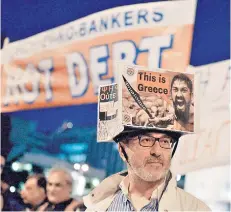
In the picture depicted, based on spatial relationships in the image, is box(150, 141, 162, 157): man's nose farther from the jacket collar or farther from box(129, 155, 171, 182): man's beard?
the jacket collar

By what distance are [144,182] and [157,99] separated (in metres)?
0.37

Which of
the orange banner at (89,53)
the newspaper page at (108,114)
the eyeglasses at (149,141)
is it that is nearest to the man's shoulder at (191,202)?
the eyeglasses at (149,141)

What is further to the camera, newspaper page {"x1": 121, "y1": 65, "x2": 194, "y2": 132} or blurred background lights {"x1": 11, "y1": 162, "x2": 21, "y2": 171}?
blurred background lights {"x1": 11, "y1": 162, "x2": 21, "y2": 171}

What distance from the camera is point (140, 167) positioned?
2.21 m

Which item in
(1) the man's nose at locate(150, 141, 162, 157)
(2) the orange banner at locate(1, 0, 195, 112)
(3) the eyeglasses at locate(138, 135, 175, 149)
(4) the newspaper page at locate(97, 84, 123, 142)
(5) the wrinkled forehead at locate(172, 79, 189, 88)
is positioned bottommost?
A: (1) the man's nose at locate(150, 141, 162, 157)

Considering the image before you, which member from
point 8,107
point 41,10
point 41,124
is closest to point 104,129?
point 41,124

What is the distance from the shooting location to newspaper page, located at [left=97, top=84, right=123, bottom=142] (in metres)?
2.16

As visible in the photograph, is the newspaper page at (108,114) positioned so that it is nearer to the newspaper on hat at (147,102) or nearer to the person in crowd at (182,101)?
the newspaper on hat at (147,102)

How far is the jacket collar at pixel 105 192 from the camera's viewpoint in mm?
2256

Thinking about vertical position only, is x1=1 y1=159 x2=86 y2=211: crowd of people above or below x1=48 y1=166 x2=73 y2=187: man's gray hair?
below

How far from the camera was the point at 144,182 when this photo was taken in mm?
2229

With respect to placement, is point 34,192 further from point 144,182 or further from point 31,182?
point 144,182

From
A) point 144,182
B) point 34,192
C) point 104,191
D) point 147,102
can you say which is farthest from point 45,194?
point 147,102

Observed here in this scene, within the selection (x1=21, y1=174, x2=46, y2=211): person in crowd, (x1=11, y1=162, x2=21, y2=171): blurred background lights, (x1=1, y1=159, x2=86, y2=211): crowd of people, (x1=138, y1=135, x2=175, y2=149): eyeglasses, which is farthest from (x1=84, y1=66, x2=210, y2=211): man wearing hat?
(x1=11, y1=162, x2=21, y2=171): blurred background lights
